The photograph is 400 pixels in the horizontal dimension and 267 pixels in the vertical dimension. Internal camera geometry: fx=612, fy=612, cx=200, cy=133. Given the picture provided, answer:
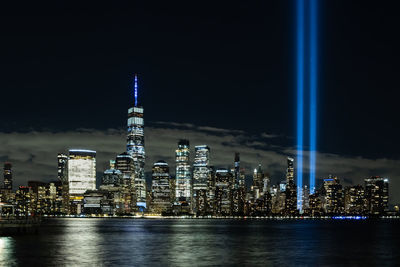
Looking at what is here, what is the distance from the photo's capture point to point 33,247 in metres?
90.0

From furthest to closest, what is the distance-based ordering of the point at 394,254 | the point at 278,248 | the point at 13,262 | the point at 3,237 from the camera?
1. the point at 3,237
2. the point at 278,248
3. the point at 394,254
4. the point at 13,262

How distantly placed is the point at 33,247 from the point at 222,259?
30.8 metres

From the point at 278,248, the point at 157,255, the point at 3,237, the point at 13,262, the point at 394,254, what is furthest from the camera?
the point at 3,237

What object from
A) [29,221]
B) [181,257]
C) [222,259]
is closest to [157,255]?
[181,257]

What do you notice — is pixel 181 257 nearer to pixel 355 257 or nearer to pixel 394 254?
pixel 355 257

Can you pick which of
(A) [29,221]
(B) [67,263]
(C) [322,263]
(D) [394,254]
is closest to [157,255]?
(B) [67,263]

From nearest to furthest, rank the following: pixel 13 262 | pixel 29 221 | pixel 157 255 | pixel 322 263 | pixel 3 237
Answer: pixel 13 262
pixel 322 263
pixel 157 255
pixel 3 237
pixel 29 221

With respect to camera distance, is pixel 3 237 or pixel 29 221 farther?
pixel 29 221

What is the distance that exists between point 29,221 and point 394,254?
74631 mm

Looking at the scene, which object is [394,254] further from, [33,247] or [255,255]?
[33,247]

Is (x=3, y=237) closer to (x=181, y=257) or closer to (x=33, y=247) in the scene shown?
(x=33, y=247)

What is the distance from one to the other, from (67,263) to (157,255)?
51.8 feet

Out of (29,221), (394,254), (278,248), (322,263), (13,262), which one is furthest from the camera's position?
(29,221)

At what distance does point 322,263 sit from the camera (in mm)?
73750
